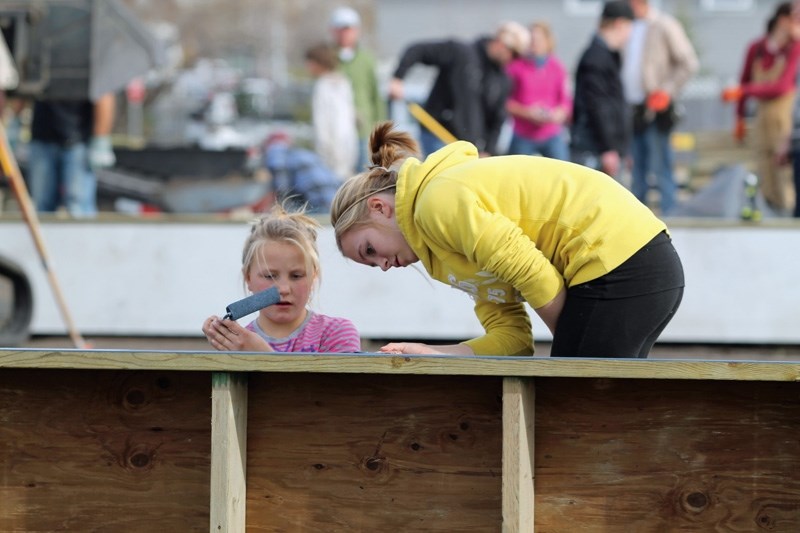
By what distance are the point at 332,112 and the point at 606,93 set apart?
98.3 inches

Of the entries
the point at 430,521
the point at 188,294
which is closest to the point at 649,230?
the point at 430,521

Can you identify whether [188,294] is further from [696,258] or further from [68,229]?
[696,258]

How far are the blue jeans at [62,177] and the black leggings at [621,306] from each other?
277 inches

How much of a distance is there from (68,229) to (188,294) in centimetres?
99

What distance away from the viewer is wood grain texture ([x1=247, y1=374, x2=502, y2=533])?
363 centimetres

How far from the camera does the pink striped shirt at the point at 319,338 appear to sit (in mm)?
4504

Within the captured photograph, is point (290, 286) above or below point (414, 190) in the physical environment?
below

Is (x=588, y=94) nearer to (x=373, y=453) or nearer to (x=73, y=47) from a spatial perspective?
(x=73, y=47)

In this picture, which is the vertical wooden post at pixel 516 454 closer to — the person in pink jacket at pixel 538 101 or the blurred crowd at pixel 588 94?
the blurred crowd at pixel 588 94

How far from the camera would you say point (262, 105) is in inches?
1339

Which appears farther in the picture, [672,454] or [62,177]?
[62,177]

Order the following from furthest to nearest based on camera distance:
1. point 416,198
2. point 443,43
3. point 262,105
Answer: point 262,105 → point 443,43 → point 416,198

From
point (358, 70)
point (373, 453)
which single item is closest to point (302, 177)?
point (358, 70)

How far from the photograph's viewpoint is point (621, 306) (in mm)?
4043
